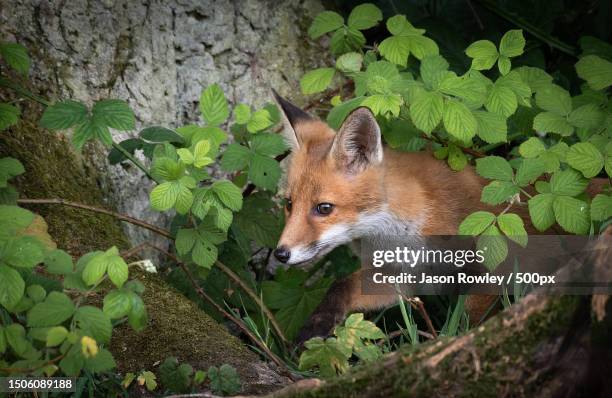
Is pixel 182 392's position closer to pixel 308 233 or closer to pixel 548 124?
pixel 308 233

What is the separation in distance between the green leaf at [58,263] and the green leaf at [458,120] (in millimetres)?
1617

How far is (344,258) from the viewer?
4.24 metres

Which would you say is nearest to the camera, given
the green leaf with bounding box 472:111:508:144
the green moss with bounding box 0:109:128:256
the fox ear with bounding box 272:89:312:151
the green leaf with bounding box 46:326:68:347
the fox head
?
the green leaf with bounding box 46:326:68:347

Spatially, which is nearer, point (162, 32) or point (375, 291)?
point (375, 291)

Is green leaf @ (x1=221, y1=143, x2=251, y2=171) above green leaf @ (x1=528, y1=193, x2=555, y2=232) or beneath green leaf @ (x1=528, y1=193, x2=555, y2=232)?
above

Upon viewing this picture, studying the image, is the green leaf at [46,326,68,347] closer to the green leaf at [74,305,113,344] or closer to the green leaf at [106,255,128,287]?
the green leaf at [74,305,113,344]

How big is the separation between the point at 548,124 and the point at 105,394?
2.23 metres

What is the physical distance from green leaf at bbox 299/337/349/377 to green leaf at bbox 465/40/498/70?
4.64 ft

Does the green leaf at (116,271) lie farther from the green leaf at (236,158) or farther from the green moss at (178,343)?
the green leaf at (236,158)

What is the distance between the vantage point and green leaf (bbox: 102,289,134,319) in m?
2.50

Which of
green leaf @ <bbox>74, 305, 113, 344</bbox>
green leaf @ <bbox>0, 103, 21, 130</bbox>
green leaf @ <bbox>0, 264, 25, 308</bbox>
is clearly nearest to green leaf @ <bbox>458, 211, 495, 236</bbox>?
green leaf @ <bbox>74, 305, 113, 344</bbox>

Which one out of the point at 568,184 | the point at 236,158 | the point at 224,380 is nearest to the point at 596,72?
the point at 568,184

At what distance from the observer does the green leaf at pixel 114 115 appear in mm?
3107

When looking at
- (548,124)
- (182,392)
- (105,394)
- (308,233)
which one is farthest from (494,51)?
(105,394)
